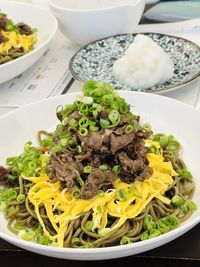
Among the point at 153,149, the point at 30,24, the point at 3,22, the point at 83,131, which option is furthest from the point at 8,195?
the point at 30,24

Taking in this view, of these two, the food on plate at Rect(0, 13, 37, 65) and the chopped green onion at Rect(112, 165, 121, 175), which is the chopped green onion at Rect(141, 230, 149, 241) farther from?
the food on plate at Rect(0, 13, 37, 65)

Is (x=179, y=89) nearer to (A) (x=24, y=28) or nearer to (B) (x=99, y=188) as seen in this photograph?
(B) (x=99, y=188)

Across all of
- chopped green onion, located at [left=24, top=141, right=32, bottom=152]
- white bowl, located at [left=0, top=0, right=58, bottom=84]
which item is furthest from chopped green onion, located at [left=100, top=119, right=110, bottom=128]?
white bowl, located at [left=0, top=0, right=58, bottom=84]

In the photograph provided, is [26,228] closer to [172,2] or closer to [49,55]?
[49,55]

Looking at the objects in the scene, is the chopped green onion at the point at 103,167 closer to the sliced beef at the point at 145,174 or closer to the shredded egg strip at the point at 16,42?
the sliced beef at the point at 145,174

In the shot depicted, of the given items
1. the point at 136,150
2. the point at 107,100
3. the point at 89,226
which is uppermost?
the point at 107,100

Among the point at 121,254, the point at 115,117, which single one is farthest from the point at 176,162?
the point at 121,254
